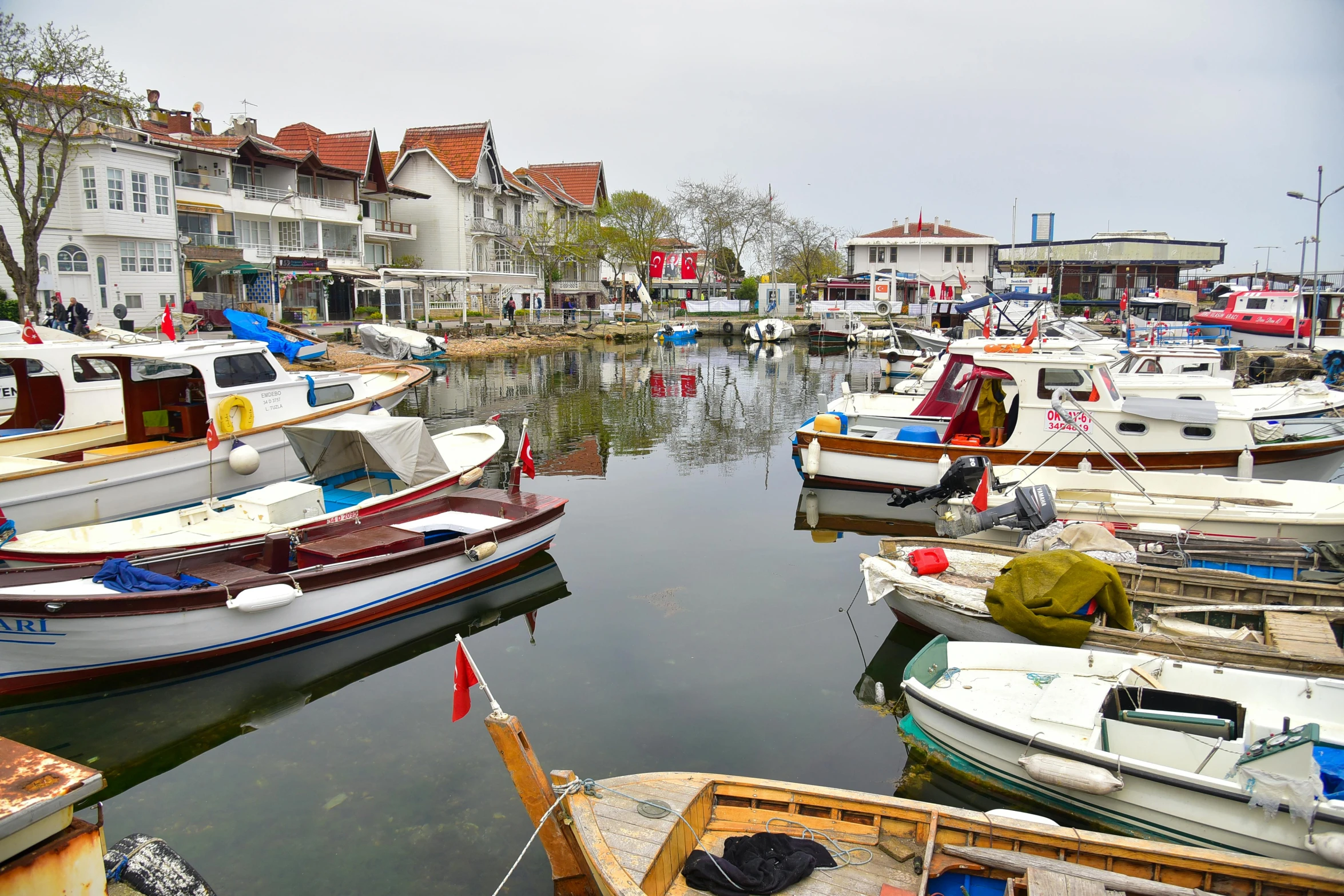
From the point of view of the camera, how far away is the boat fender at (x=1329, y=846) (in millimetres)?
5277

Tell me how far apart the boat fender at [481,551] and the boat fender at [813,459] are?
7167mm

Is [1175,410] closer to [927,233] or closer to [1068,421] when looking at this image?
[1068,421]

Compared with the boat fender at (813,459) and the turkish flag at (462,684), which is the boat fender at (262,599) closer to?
the turkish flag at (462,684)

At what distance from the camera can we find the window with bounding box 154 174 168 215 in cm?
3494

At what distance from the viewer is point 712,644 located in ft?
34.5

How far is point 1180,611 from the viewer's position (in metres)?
9.00

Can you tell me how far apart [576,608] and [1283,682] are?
8123 mm

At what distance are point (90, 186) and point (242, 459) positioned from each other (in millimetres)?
25758

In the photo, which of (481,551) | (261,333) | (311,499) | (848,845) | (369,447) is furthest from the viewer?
(261,333)

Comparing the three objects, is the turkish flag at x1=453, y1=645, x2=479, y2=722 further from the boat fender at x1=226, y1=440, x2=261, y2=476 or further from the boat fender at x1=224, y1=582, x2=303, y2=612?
the boat fender at x1=226, y1=440, x2=261, y2=476

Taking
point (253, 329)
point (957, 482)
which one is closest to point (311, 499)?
point (253, 329)

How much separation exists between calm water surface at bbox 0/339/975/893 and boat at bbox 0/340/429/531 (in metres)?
5.31

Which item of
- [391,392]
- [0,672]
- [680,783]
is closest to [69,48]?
[391,392]

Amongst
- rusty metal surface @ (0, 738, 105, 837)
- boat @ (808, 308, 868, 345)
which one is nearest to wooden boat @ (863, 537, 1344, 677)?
rusty metal surface @ (0, 738, 105, 837)
